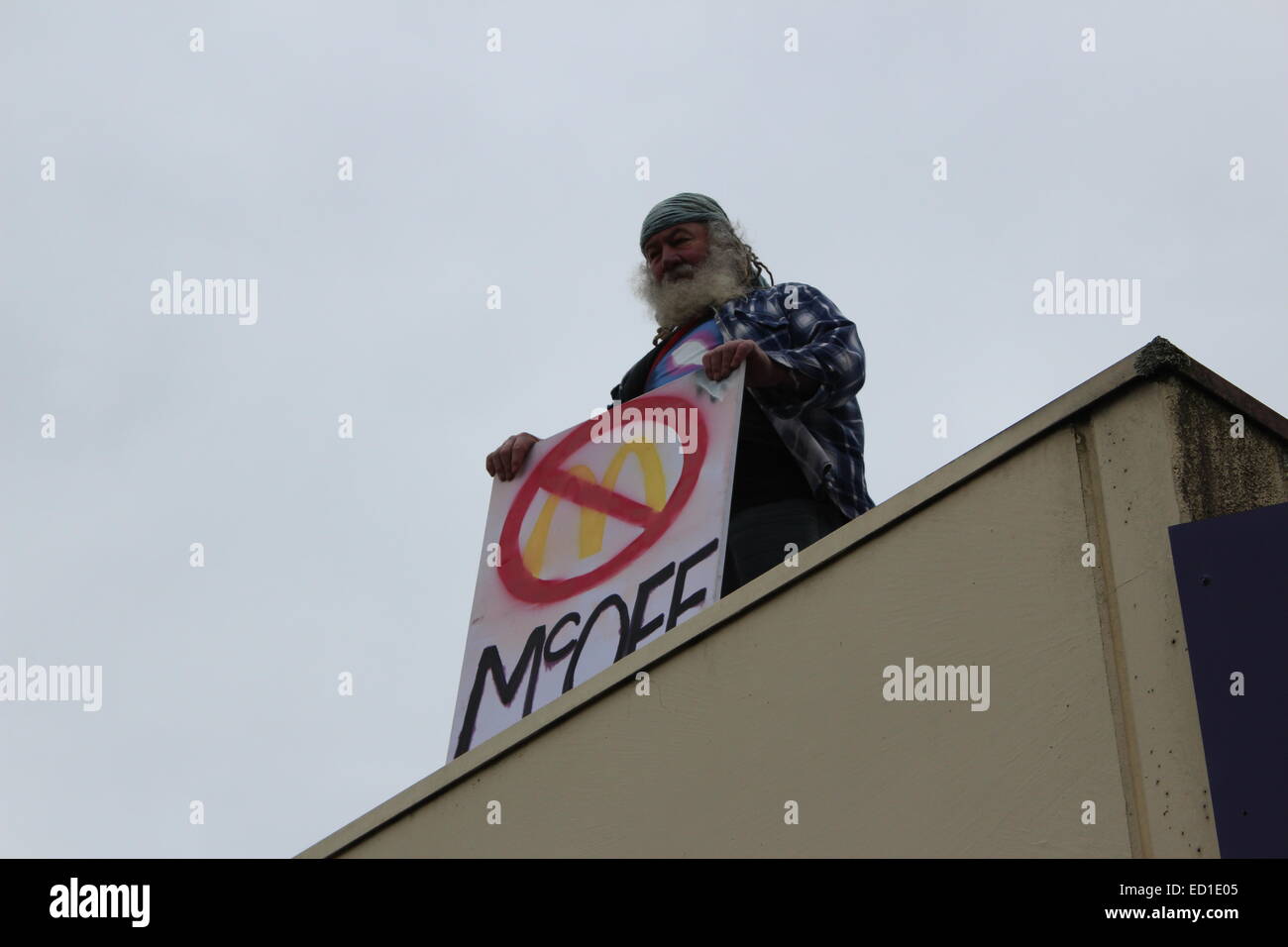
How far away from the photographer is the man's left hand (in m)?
4.55

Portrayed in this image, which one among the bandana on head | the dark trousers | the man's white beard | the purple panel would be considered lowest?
the purple panel

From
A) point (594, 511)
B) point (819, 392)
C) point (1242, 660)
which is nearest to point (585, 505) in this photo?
point (594, 511)

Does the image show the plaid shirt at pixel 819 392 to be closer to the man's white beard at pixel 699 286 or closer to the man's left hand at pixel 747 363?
the man's left hand at pixel 747 363

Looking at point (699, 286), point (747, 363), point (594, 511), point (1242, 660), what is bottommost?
point (1242, 660)

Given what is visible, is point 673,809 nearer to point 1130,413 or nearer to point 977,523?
point 977,523

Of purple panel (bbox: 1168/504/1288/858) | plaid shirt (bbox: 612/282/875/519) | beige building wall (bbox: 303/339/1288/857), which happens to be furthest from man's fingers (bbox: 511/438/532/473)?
purple panel (bbox: 1168/504/1288/858)

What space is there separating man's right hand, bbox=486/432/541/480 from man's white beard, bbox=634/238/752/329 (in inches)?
21.3

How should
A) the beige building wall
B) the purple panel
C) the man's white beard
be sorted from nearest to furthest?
the purple panel
the beige building wall
the man's white beard

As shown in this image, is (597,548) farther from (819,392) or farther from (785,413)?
(819,392)

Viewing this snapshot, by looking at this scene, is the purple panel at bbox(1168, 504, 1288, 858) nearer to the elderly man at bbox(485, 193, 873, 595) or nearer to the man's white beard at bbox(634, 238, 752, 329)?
the elderly man at bbox(485, 193, 873, 595)

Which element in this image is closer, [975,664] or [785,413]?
[975,664]

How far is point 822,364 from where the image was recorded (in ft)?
15.2

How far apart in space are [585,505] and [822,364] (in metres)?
0.77

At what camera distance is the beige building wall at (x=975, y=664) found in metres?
2.70
